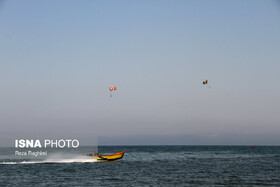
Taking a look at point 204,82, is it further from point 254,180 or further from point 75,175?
point 75,175

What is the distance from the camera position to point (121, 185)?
109 feet

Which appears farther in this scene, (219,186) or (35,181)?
(35,181)

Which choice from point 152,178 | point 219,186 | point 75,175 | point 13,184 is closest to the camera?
point 219,186

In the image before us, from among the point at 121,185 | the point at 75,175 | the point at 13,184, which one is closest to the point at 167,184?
the point at 121,185

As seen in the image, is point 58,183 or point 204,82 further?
point 204,82

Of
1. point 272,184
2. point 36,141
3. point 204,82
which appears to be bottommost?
point 272,184

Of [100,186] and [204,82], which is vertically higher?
[204,82]

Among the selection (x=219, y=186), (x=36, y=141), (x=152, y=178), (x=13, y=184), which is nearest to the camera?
(x=219, y=186)

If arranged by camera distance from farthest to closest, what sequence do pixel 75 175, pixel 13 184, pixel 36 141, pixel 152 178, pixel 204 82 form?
pixel 204 82 → pixel 36 141 → pixel 75 175 → pixel 152 178 → pixel 13 184

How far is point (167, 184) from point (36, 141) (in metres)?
23.4

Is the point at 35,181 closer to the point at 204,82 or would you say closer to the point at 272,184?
the point at 272,184

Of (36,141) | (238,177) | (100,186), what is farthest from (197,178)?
(36,141)

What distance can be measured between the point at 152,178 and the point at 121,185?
546 centimetres

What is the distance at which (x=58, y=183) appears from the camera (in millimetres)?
34750
